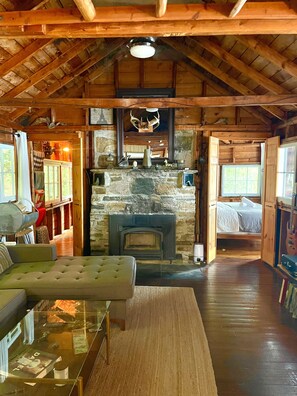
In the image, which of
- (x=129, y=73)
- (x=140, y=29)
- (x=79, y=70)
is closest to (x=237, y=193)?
(x=129, y=73)

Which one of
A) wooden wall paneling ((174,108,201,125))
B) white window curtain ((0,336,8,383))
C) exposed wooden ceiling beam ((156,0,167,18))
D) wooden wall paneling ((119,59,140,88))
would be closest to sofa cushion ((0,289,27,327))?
white window curtain ((0,336,8,383))

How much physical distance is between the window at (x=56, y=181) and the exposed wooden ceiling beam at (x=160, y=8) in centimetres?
514

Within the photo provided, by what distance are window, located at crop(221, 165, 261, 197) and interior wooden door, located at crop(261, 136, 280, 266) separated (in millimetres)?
4165

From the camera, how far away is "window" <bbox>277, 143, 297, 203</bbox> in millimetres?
4634

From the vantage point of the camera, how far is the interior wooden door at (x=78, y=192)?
5.01m

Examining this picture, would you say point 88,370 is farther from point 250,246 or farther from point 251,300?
point 250,246

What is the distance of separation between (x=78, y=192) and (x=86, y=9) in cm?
335

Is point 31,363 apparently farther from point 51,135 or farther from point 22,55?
point 51,135

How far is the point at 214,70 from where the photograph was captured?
14.9ft

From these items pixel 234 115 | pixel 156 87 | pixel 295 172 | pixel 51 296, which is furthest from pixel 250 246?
pixel 51 296

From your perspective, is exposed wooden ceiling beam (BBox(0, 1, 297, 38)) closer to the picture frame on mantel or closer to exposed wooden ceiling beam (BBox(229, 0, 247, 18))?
exposed wooden ceiling beam (BBox(229, 0, 247, 18))

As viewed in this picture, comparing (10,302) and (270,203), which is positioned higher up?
(270,203)

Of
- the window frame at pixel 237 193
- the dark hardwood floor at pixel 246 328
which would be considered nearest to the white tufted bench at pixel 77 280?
the dark hardwood floor at pixel 246 328

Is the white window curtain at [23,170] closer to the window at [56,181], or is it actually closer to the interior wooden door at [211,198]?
the window at [56,181]
